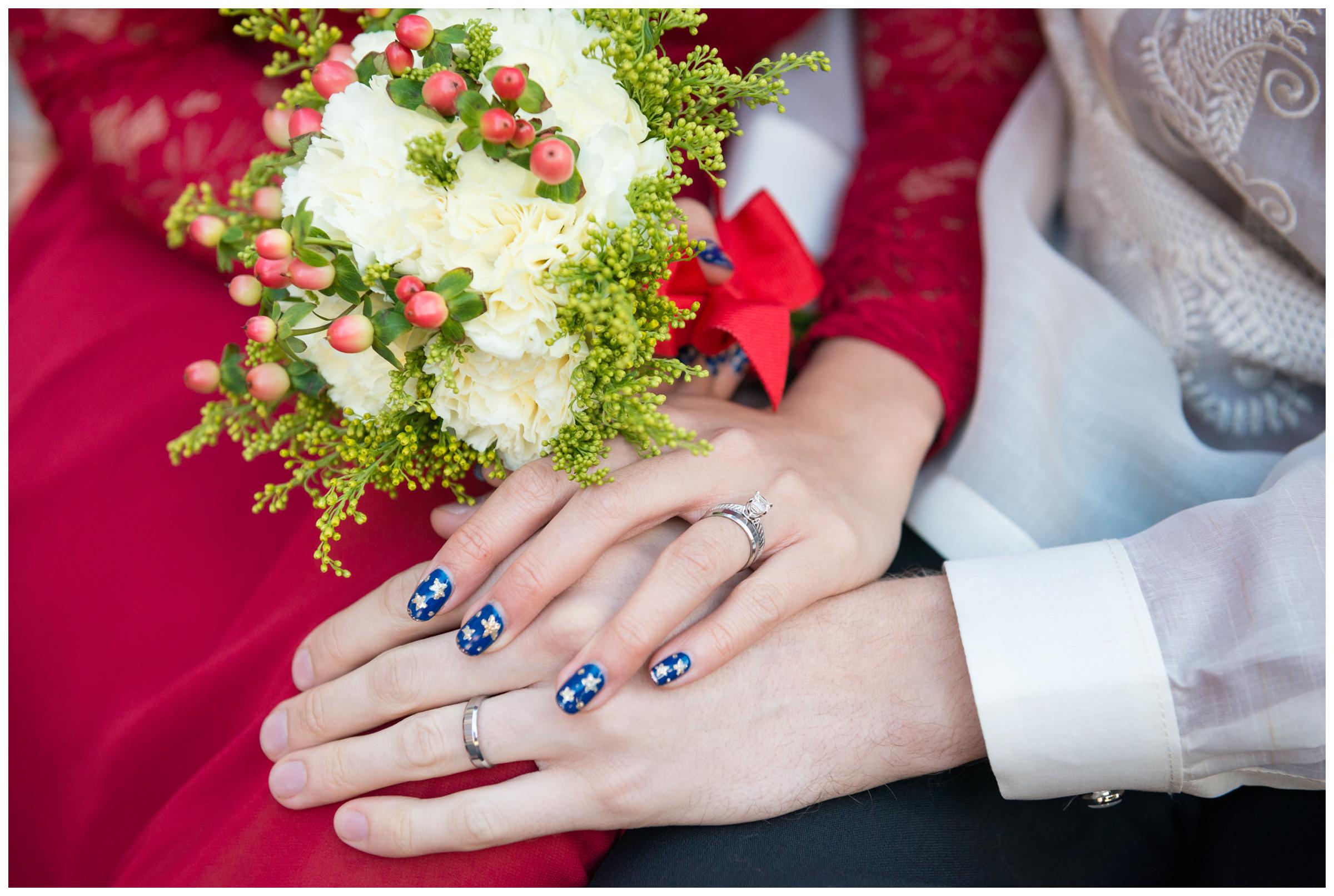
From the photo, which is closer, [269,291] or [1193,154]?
[269,291]

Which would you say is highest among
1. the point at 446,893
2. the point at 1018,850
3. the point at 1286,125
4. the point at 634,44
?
the point at 634,44

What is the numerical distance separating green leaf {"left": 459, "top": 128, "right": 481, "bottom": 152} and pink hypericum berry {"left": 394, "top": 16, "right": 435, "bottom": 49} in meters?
0.09

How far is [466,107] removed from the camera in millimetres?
657

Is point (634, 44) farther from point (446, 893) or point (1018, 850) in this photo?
point (1018, 850)

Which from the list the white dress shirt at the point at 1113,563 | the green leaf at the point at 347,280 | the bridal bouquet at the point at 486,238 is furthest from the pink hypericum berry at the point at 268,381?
the white dress shirt at the point at 1113,563

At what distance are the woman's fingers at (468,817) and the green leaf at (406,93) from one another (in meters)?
0.62

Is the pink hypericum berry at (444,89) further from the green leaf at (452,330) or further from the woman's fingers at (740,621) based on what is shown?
the woman's fingers at (740,621)

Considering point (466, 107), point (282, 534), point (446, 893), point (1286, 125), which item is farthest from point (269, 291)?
point (1286, 125)

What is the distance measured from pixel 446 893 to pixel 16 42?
4.05 feet

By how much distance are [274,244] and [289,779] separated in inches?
20.6

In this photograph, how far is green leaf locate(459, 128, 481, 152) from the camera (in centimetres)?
66

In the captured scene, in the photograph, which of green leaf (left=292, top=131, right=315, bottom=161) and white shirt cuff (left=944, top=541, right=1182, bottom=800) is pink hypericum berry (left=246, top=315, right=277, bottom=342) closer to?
green leaf (left=292, top=131, right=315, bottom=161)

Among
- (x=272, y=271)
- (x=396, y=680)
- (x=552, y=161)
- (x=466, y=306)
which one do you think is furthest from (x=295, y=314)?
(x=396, y=680)

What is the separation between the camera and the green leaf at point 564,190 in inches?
26.3
